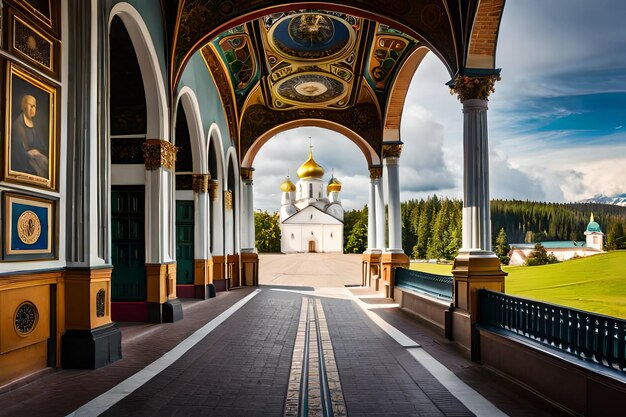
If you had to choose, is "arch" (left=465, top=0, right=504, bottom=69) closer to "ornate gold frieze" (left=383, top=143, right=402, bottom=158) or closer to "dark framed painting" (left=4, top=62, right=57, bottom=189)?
"dark framed painting" (left=4, top=62, right=57, bottom=189)

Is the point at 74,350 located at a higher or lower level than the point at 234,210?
lower

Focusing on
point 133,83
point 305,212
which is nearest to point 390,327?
point 133,83

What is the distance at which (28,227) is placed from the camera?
556 cm

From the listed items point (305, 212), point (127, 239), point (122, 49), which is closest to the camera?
point (122, 49)

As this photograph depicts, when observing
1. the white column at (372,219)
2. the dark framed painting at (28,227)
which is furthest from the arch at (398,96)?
the dark framed painting at (28,227)

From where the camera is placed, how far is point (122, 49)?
356 inches

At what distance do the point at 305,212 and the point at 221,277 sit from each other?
57687 millimetres

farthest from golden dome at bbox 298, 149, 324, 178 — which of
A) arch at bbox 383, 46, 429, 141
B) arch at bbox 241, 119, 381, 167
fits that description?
arch at bbox 383, 46, 429, 141

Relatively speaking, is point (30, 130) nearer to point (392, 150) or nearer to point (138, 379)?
point (138, 379)

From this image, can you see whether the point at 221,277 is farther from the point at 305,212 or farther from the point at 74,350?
the point at 305,212

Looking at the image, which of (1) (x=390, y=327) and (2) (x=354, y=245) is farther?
(2) (x=354, y=245)

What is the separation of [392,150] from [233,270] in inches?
332

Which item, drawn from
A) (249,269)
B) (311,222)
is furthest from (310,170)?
(249,269)

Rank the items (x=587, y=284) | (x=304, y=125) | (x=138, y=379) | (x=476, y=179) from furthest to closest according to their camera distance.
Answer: (x=304, y=125) < (x=587, y=284) < (x=476, y=179) < (x=138, y=379)
